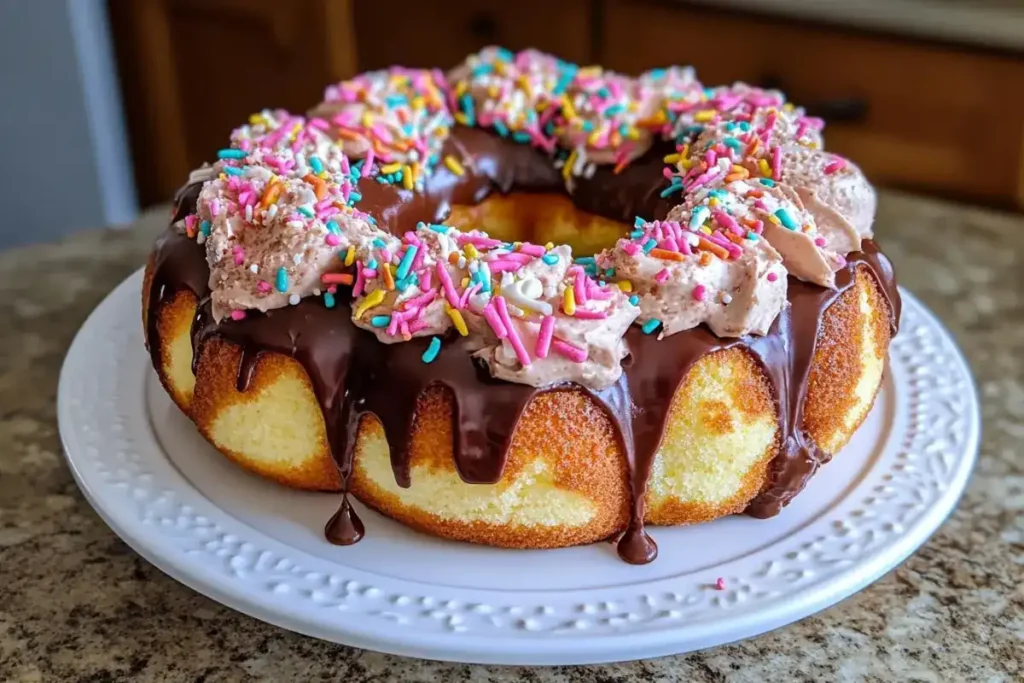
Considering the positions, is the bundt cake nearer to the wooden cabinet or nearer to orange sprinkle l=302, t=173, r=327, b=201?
orange sprinkle l=302, t=173, r=327, b=201

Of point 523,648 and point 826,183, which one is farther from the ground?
point 826,183

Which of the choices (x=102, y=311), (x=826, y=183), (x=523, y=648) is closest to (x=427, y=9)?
(x=102, y=311)

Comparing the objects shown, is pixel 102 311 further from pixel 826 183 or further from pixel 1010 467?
pixel 1010 467

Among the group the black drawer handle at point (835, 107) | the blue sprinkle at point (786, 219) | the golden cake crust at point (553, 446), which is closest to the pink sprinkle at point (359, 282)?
the golden cake crust at point (553, 446)

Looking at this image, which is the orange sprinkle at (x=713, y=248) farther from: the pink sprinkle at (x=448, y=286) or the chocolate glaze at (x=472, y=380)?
the pink sprinkle at (x=448, y=286)

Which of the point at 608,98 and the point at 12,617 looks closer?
the point at 12,617

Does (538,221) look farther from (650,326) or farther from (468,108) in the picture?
(650,326)

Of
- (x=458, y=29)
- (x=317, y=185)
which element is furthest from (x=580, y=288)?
(x=458, y=29)
